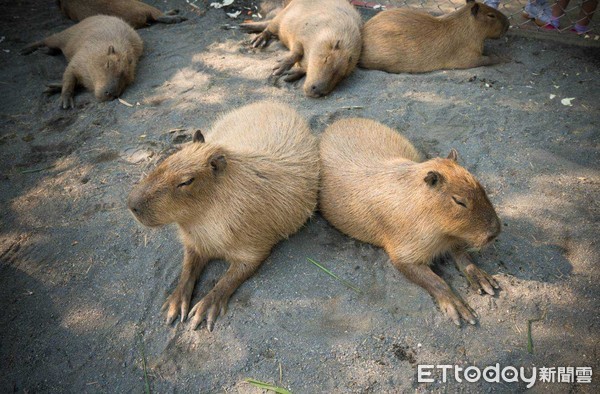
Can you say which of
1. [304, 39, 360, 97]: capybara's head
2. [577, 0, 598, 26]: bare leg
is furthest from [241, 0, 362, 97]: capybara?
[577, 0, 598, 26]: bare leg

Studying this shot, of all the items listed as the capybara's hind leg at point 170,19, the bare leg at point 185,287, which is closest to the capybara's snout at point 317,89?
the bare leg at point 185,287

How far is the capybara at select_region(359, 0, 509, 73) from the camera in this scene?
4777 millimetres

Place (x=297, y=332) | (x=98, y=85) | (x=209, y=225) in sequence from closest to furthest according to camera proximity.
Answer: (x=297, y=332) → (x=209, y=225) → (x=98, y=85)

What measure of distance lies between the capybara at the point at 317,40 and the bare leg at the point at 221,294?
2325mm

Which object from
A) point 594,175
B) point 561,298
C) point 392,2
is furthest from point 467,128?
point 392,2

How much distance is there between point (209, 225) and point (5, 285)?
1506mm

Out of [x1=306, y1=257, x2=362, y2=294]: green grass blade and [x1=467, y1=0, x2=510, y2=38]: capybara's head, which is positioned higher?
[x1=467, y1=0, x2=510, y2=38]: capybara's head

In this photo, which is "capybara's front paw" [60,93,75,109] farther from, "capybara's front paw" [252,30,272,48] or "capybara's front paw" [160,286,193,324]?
"capybara's front paw" [160,286,193,324]

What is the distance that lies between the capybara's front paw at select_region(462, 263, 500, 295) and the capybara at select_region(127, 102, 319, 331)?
1139mm

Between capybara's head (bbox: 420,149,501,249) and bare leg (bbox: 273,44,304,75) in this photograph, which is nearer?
capybara's head (bbox: 420,149,501,249)

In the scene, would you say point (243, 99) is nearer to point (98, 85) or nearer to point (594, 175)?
point (98, 85)

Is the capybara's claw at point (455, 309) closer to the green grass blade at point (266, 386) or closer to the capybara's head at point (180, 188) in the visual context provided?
the green grass blade at point (266, 386)

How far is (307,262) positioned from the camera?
297 cm

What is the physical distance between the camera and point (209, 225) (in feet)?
9.01
